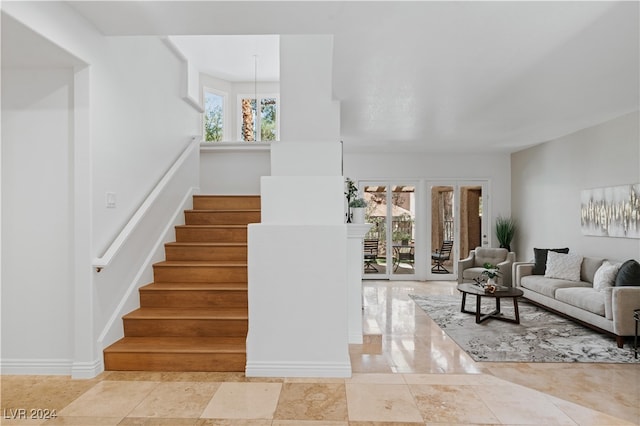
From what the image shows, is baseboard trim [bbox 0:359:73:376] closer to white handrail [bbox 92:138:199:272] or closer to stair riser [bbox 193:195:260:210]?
white handrail [bbox 92:138:199:272]

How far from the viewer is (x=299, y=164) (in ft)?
13.5

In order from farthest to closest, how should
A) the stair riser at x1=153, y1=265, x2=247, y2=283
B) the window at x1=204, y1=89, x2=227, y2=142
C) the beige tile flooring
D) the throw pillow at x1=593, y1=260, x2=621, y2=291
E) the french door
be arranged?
the french door
the window at x1=204, y1=89, x2=227, y2=142
the throw pillow at x1=593, y1=260, x2=621, y2=291
the stair riser at x1=153, y1=265, x2=247, y2=283
the beige tile flooring

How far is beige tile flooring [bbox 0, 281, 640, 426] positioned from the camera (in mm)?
2381

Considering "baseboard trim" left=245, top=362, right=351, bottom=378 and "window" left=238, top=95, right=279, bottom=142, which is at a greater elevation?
"window" left=238, top=95, right=279, bottom=142

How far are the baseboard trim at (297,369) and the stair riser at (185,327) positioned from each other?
383mm

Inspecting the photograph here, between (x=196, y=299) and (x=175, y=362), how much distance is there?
671 mm

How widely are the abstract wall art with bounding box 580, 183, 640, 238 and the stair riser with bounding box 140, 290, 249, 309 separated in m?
4.73

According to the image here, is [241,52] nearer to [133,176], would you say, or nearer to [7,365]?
[133,176]

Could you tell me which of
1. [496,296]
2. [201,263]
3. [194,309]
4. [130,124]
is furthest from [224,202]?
[496,296]

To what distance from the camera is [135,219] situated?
338 centimetres

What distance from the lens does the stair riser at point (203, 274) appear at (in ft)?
12.7

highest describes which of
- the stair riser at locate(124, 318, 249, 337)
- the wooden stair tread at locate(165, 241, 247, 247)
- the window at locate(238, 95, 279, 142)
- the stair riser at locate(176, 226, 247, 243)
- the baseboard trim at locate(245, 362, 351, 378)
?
the window at locate(238, 95, 279, 142)

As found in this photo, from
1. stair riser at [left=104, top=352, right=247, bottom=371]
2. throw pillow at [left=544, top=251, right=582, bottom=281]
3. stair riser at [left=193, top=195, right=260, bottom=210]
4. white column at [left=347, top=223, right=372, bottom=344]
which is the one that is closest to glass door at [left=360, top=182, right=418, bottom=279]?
throw pillow at [left=544, top=251, right=582, bottom=281]

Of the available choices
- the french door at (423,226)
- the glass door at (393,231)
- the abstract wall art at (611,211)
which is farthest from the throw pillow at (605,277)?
the glass door at (393,231)
